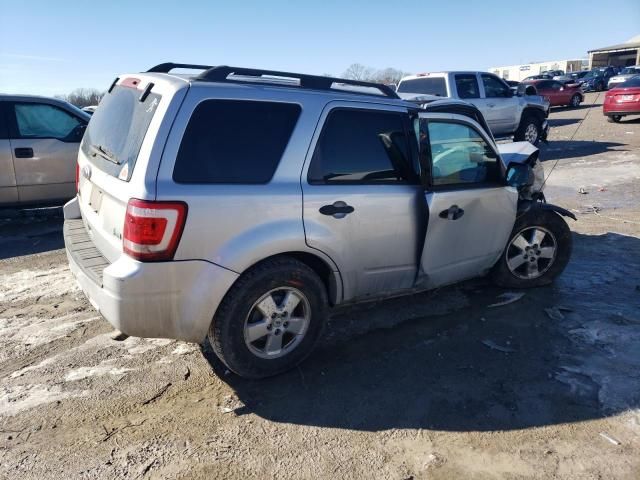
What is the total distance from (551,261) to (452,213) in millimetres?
1545

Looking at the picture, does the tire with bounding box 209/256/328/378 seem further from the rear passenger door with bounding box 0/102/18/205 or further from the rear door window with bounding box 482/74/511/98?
the rear door window with bounding box 482/74/511/98

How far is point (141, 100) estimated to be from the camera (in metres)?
3.18

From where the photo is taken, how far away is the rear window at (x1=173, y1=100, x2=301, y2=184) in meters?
2.93

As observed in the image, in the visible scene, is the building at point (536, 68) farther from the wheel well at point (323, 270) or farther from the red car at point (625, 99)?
the wheel well at point (323, 270)

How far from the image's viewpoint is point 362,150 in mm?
3562

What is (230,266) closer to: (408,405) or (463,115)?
(408,405)

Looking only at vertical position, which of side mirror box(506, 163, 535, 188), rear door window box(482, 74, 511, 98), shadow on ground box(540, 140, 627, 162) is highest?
rear door window box(482, 74, 511, 98)

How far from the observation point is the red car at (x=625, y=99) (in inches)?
672

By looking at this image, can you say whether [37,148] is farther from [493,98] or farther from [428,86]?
[493,98]

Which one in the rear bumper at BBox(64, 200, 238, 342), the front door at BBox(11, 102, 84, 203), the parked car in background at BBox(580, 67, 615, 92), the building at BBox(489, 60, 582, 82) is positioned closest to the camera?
the rear bumper at BBox(64, 200, 238, 342)

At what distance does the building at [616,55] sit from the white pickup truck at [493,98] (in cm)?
5898

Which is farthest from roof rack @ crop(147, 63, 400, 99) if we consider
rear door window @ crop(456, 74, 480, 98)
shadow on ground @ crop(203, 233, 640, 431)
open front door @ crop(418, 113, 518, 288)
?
rear door window @ crop(456, 74, 480, 98)

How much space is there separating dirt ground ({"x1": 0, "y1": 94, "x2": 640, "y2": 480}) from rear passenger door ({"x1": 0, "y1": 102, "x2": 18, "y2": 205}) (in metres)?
2.43

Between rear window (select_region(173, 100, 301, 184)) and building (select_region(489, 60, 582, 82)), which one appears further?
building (select_region(489, 60, 582, 82))
